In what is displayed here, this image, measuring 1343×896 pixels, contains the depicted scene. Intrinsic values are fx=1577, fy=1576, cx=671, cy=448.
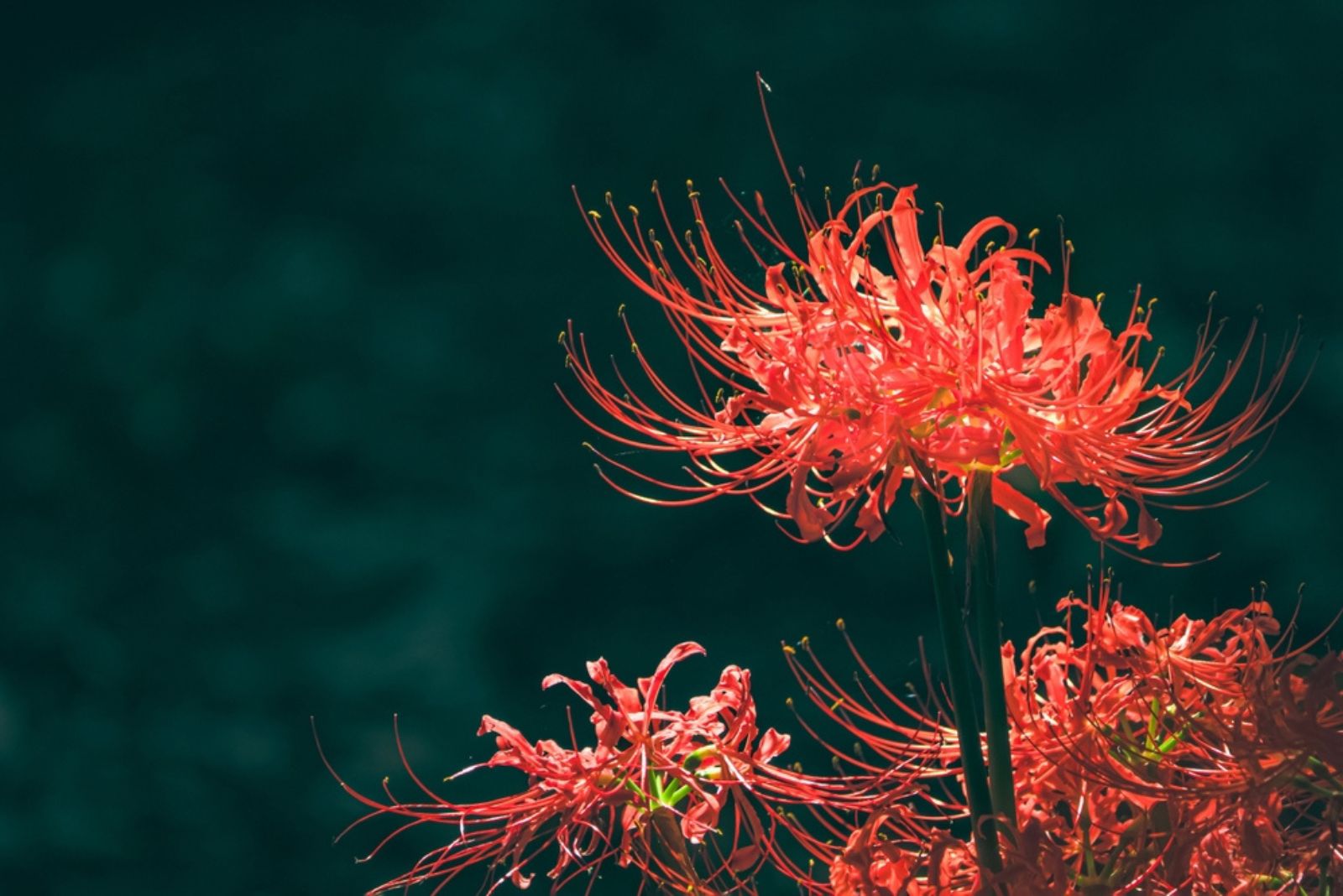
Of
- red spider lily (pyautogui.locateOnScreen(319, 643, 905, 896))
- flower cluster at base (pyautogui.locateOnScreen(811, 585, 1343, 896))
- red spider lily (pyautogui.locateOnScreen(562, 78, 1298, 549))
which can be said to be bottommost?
flower cluster at base (pyautogui.locateOnScreen(811, 585, 1343, 896))

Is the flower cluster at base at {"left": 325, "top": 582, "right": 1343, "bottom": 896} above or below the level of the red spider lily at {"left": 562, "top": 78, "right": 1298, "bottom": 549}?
below

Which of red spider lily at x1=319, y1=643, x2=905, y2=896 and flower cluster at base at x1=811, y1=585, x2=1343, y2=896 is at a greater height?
red spider lily at x1=319, y1=643, x2=905, y2=896

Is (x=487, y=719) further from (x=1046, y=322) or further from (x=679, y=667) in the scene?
(x=679, y=667)

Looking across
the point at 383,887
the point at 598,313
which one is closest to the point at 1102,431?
the point at 383,887

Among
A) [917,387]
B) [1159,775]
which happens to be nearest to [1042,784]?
[1159,775]
